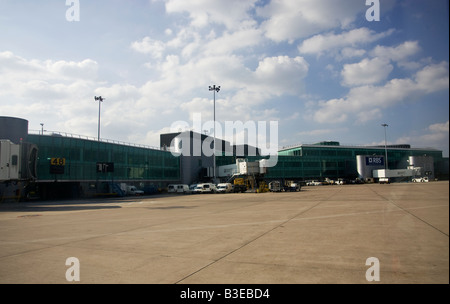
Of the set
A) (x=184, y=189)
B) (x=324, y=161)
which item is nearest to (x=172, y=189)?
(x=184, y=189)

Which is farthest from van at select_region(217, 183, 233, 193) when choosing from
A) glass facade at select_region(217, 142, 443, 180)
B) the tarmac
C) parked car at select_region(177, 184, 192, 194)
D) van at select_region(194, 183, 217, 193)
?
the tarmac

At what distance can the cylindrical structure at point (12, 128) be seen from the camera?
147ft

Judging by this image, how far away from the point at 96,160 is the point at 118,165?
217 inches

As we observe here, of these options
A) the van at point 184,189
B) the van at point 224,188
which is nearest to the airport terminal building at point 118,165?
the van at point 184,189

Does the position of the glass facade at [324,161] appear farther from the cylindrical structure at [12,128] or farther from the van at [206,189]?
the cylindrical structure at [12,128]

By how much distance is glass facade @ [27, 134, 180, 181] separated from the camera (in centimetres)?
4966

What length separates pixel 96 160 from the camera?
188ft

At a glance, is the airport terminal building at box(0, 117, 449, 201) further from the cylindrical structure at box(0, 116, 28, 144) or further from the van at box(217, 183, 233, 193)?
the van at box(217, 183, 233, 193)

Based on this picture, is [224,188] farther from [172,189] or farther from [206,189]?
[172,189]

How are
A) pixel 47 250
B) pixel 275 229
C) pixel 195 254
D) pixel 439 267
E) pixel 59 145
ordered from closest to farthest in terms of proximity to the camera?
pixel 439 267, pixel 195 254, pixel 47 250, pixel 275 229, pixel 59 145
